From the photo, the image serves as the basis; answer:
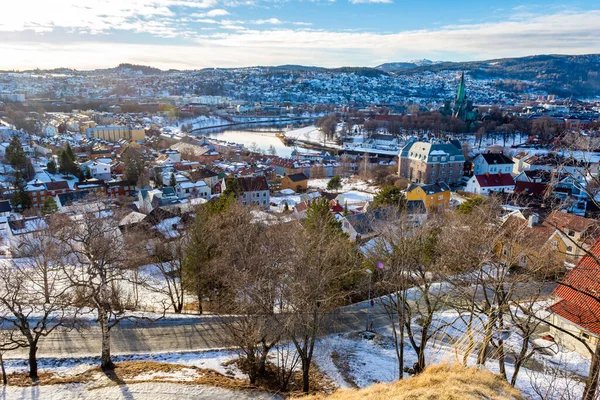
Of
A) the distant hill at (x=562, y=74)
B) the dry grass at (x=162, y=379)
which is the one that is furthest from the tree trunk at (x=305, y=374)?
the distant hill at (x=562, y=74)

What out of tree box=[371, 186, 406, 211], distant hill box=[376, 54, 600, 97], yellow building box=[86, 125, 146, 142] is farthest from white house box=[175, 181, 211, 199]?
distant hill box=[376, 54, 600, 97]

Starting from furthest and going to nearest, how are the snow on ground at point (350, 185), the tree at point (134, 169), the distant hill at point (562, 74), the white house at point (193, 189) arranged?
the distant hill at point (562, 74), the snow on ground at point (350, 185), the tree at point (134, 169), the white house at point (193, 189)

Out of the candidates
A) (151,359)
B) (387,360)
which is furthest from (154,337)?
(387,360)

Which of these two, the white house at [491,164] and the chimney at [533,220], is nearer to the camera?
the chimney at [533,220]

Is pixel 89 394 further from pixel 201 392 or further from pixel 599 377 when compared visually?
pixel 599 377

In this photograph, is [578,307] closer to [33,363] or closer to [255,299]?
[255,299]

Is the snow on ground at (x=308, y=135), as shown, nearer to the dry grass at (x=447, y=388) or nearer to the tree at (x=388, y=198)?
the tree at (x=388, y=198)
